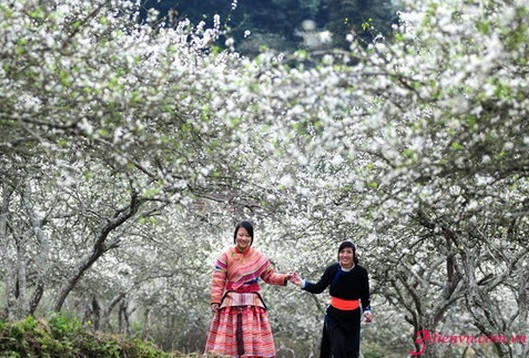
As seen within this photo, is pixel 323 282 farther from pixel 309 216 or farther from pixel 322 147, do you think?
pixel 322 147

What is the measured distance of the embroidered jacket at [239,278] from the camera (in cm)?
908

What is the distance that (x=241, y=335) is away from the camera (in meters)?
8.96

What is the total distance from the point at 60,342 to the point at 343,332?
3378 millimetres

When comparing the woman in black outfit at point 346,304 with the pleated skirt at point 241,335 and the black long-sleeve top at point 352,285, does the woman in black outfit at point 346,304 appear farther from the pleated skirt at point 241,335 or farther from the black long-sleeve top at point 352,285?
the pleated skirt at point 241,335

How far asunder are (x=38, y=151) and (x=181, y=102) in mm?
1744

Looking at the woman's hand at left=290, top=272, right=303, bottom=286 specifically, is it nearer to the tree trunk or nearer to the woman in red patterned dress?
the woman in red patterned dress

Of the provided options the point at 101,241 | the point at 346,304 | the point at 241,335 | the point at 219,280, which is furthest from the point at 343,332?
the point at 101,241

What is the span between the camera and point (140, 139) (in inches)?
268

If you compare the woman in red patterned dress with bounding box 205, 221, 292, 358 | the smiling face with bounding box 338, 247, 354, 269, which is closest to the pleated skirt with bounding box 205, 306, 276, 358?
the woman in red patterned dress with bounding box 205, 221, 292, 358

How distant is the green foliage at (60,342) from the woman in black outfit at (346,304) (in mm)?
1974

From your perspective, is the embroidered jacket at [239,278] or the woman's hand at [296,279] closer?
the woman's hand at [296,279]

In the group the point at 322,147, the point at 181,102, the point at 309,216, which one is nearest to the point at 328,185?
the point at 309,216

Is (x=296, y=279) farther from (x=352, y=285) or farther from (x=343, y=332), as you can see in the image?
(x=343, y=332)

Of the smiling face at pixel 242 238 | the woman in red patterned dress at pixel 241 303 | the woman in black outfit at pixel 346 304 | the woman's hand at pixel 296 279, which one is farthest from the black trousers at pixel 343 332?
the smiling face at pixel 242 238
